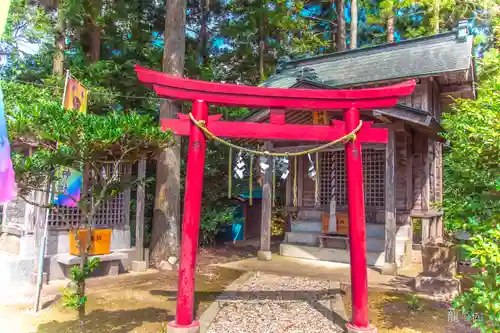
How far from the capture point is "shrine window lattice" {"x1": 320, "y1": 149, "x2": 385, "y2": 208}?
11898 mm

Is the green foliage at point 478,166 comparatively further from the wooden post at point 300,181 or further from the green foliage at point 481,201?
the wooden post at point 300,181

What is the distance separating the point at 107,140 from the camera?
4.71m

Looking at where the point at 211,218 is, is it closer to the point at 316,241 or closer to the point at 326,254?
the point at 316,241

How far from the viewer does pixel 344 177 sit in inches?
492

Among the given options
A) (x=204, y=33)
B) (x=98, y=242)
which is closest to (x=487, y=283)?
(x=98, y=242)

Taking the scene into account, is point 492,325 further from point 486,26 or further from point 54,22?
point 486,26

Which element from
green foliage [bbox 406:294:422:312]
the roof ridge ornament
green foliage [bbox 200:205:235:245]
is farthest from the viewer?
green foliage [bbox 200:205:235:245]

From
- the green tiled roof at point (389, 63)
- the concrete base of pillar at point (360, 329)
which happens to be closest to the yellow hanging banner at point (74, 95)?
the green tiled roof at point (389, 63)

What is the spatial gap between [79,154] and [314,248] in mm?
8452

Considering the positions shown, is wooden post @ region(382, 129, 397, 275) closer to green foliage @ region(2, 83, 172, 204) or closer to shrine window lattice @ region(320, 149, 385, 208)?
shrine window lattice @ region(320, 149, 385, 208)

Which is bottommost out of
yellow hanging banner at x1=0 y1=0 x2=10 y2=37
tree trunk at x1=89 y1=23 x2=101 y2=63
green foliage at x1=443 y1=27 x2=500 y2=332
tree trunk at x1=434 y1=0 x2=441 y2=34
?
green foliage at x1=443 y1=27 x2=500 y2=332

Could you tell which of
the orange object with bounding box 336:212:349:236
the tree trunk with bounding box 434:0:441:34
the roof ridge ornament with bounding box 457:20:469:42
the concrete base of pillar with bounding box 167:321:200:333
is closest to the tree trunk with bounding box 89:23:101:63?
the orange object with bounding box 336:212:349:236

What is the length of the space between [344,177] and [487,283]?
27.3 ft

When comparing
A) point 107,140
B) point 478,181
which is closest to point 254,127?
point 107,140
